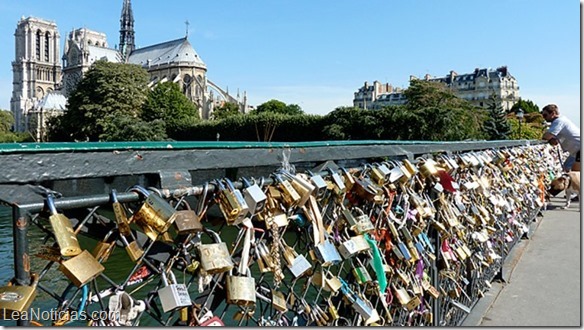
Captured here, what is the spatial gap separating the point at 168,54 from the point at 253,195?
90280mm

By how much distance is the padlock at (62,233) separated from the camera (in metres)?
0.90

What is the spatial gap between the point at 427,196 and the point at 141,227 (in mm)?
1912

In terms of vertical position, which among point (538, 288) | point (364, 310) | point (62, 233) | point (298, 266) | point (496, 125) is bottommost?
point (538, 288)

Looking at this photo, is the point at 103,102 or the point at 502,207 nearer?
the point at 502,207

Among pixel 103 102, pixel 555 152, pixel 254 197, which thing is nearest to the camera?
pixel 254 197

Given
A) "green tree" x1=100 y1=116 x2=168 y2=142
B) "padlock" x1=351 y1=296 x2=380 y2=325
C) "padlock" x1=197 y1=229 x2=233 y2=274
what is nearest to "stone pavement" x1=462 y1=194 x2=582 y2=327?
"padlock" x1=351 y1=296 x2=380 y2=325

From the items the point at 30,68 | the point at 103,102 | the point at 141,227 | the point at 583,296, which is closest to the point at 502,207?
the point at 583,296

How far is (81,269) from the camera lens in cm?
93

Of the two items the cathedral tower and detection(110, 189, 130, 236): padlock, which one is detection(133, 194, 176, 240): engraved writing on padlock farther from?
the cathedral tower

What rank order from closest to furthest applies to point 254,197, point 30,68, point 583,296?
1. point 254,197
2. point 583,296
3. point 30,68

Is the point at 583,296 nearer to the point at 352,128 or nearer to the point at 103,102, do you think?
the point at 352,128

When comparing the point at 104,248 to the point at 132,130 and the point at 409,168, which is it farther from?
the point at 132,130

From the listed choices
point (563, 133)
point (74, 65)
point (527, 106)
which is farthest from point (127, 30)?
point (563, 133)

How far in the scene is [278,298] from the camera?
5.04 feet
